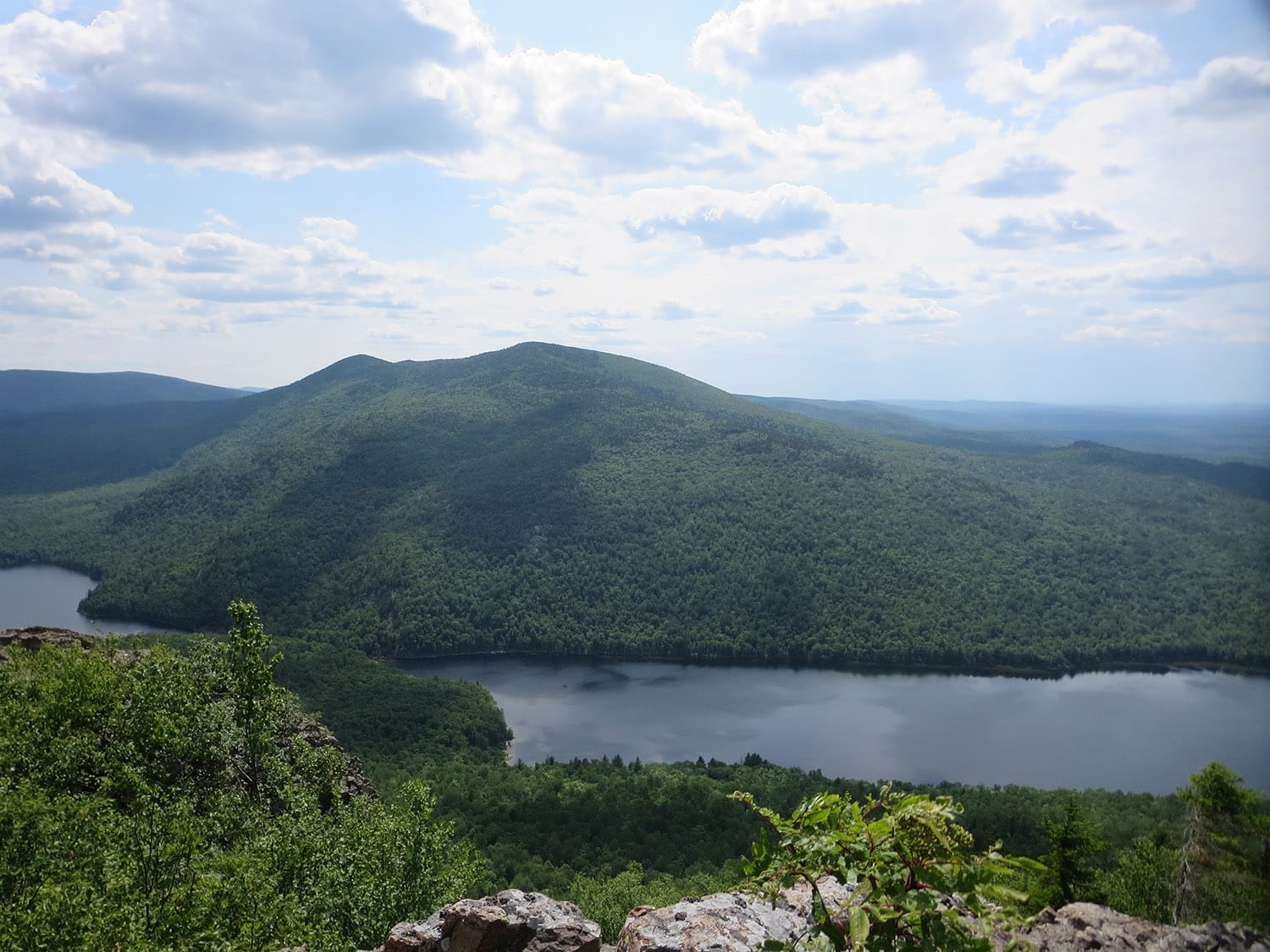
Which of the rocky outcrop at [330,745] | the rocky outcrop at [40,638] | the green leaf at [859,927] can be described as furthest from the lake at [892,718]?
the green leaf at [859,927]

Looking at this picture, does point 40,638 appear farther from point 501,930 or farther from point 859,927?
point 859,927

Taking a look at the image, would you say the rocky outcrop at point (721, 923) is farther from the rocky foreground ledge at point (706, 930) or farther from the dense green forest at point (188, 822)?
the dense green forest at point (188, 822)

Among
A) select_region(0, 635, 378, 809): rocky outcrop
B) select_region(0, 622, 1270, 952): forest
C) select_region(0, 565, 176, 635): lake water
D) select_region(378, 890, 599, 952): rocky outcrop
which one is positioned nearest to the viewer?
select_region(378, 890, 599, 952): rocky outcrop

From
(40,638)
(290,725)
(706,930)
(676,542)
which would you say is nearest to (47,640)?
(40,638)

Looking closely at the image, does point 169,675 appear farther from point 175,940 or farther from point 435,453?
point 435,453

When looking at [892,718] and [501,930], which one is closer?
[501,930]

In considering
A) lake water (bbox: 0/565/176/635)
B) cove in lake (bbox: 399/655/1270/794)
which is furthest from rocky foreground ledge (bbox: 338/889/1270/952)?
lake water (bbox: 0/565/176/635)

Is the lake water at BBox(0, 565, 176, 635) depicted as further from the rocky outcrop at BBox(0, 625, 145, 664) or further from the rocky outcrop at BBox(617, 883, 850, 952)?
the rocky outcrop at BBox(617, 883, 850, 952)
